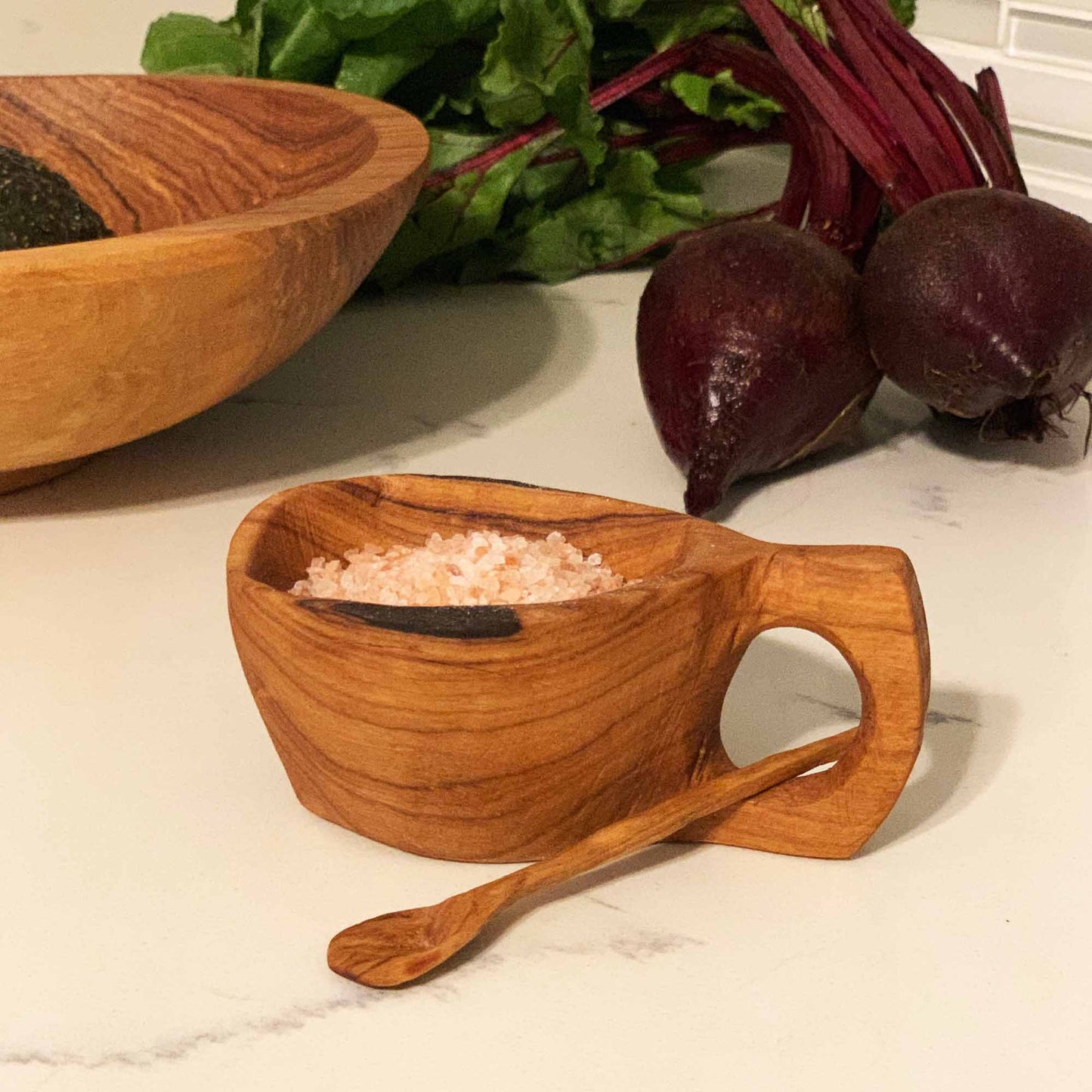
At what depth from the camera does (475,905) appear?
0.48m

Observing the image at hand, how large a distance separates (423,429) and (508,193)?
0.27 metres

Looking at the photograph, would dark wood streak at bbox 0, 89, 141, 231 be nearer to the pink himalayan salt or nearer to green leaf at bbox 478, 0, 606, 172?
green leaf at bbox 478, 0, 606, 172

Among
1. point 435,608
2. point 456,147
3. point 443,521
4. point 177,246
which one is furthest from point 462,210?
point 435,608

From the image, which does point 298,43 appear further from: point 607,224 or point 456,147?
point 607,224

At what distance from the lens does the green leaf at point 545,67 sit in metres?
0.97

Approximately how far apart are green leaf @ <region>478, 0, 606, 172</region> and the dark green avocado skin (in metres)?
0.31

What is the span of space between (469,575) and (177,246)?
254mm

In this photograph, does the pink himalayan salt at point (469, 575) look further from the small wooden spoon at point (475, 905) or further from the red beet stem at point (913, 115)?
the red beet stem at point (913, 115)

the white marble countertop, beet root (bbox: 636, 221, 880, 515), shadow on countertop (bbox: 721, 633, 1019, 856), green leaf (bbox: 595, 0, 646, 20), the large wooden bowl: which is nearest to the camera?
the white marble countertop

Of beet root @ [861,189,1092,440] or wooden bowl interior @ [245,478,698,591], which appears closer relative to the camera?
wooden bowl interior @ [245,478,698,591]

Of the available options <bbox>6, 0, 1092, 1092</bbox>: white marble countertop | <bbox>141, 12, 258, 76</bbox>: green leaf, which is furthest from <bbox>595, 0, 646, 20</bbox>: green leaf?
<bbox>6, 0, 1092, 1092</bbox>: white marble countertop

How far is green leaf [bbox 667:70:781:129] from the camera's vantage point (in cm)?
105

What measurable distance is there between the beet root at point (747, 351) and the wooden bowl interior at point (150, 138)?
0.33 meters

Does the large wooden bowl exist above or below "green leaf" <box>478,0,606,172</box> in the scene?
below
